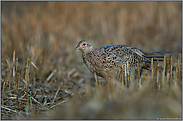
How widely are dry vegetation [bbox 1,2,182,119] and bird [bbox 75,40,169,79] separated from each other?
313 millimetres

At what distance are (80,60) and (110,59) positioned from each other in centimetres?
299

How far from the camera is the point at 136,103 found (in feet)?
10.1

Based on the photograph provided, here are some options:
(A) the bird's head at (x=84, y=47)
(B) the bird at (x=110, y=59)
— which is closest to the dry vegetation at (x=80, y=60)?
(B) the bird at (x=110, y=59)

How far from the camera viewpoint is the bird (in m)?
5.05

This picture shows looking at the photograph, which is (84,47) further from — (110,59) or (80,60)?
(80,60)

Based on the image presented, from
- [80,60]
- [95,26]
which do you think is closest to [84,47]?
[80,60]

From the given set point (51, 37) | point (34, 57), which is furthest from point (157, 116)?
point (51, 37)

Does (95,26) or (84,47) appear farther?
(95,26)

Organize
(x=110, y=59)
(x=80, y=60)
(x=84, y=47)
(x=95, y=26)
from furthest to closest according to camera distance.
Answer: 1. (x=95, y=26)
2. (x=80, y=60)
3. (x=84, y=47)
4. (x=110, y=59)

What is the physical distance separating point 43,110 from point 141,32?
5715 mm

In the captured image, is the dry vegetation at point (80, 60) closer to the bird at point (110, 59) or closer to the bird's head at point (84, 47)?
the bird at point (110, 59)

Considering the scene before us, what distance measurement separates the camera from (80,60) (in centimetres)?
795

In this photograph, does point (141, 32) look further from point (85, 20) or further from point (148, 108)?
point (148, 108)

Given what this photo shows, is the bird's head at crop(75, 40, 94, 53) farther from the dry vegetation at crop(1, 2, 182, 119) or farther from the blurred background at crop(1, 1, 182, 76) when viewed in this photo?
the blurred background at crop(1, 1, 182, 76)
